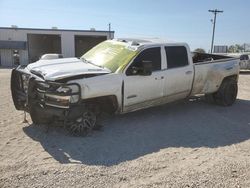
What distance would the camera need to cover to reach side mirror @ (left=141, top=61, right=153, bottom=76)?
747 centimetres

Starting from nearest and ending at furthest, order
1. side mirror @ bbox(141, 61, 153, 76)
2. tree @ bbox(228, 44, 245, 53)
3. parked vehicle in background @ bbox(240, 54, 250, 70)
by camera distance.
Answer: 1. side mirror @ bbox(141, 61, 153, 76)
2. parked vehicle in background @ bbox(240, 54, 250, 70)
3. tree @ bbox(228, 44, 245, 53)

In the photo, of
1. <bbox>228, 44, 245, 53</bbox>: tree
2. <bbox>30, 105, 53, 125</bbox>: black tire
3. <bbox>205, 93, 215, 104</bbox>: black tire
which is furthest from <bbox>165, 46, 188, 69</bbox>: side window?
<bbox>228, 44, 245, 53</bbox>: tree

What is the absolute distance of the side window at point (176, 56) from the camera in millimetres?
8539

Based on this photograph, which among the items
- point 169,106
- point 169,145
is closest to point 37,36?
point 169,106

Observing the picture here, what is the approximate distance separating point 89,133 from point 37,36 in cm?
4776

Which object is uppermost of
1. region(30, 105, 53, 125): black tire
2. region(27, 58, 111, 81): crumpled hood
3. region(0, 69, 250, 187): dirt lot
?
region(27, 58, 111, 81): crumpled hood

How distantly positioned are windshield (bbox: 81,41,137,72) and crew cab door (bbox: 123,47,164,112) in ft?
0.69

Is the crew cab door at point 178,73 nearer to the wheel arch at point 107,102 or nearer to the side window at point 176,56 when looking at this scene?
the side window at point 176,56

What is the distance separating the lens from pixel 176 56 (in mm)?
8750

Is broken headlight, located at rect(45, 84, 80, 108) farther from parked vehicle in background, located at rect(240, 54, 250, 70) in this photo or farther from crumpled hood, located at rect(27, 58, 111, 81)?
parked vehicle in background, located at rect(240, 54, 250, 70)

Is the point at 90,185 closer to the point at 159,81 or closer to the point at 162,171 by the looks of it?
the point at 162,171

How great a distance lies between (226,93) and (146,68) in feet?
12.5

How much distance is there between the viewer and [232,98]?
10.5 metres

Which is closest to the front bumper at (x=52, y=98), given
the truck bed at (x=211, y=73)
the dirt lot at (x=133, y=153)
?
the dirt lot at (x=133, y=153)
